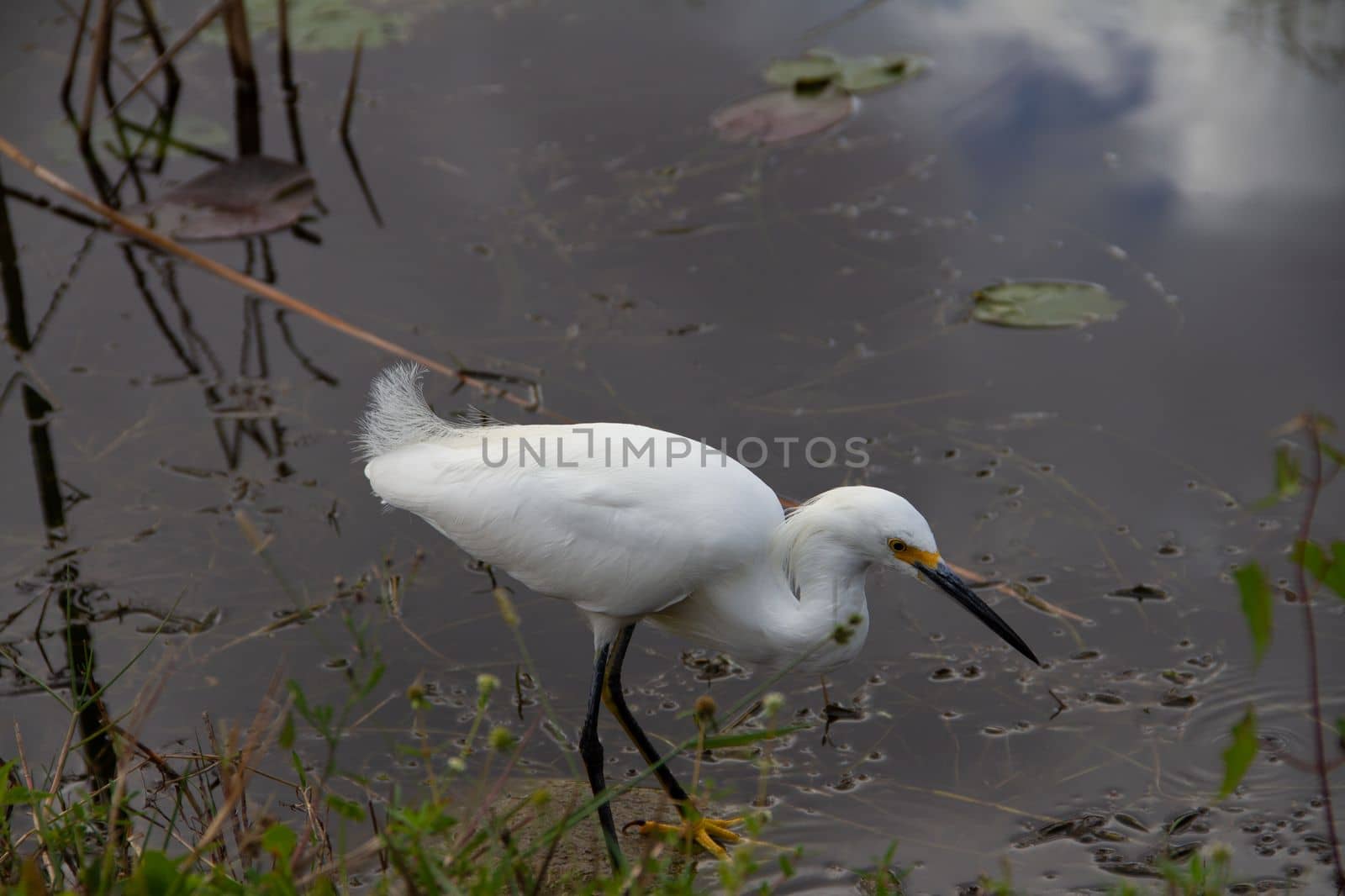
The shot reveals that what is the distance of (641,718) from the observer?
372 centimetres

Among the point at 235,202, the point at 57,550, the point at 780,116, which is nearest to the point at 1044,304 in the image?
the point at 780,116

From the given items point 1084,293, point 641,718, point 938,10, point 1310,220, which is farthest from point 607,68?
point 641,718

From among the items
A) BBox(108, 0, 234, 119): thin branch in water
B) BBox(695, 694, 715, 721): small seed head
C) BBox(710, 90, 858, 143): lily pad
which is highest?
BBox(108, 0, 234, 119): thin branch in water

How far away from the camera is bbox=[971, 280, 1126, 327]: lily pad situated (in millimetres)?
5062

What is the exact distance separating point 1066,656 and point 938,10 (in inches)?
182

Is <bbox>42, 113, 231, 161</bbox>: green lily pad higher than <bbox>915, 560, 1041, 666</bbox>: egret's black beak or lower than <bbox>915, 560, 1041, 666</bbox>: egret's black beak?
higher

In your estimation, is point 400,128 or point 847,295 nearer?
point 847,295

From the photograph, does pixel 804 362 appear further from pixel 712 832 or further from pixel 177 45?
pixel 177 45

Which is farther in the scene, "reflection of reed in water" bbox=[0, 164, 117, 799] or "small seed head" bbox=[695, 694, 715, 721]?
"reflection of reed in water" bbox=[0, 164, 117, 799]

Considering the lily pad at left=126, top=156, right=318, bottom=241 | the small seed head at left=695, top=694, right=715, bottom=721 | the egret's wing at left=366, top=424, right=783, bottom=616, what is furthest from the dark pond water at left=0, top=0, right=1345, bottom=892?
the small seed head at left=695, top=694, right=715, bottom=721

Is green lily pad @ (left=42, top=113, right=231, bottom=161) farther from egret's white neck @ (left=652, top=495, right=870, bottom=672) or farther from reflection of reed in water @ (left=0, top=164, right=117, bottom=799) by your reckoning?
egret's white neck @ (left=652, top=495, right=870, bottom=672)

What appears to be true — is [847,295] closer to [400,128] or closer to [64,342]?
[400,128]

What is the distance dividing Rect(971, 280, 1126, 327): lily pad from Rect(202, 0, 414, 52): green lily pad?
3.86 meters

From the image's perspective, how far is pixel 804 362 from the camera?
5.00m
